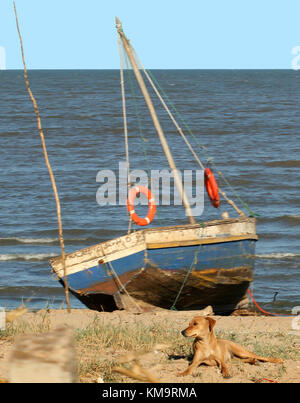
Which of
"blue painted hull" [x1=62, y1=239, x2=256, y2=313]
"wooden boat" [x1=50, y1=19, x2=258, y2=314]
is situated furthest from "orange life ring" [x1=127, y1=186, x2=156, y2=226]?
"blue painted hull" [x1=62, y1=239, x2=256, y2=313]

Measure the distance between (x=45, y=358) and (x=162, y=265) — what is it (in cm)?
783

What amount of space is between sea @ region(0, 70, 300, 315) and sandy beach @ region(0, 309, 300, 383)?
9.96 feet

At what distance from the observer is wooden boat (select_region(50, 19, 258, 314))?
1103 cm

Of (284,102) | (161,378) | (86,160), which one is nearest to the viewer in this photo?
(161,378)

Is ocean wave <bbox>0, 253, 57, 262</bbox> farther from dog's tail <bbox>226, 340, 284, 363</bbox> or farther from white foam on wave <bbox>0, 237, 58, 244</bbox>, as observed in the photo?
dog's tail <bbox>226, 340, 284, 363</bbox>

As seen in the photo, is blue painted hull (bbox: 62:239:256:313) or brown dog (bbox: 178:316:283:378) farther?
blue painted hull (bbox: 62:239:256:313)

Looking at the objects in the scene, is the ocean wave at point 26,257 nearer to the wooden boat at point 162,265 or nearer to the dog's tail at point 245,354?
the wooden boat at point 162,265

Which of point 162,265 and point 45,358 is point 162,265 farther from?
point 45,358

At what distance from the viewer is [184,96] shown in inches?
3007

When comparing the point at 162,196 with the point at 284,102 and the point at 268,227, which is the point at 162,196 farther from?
the point at 284,102

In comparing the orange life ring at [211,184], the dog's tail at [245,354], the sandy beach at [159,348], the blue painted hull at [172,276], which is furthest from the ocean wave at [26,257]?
the dog's tail at [245,354]

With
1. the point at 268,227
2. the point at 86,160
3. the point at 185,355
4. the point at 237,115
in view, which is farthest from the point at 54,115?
the point at 185,355
